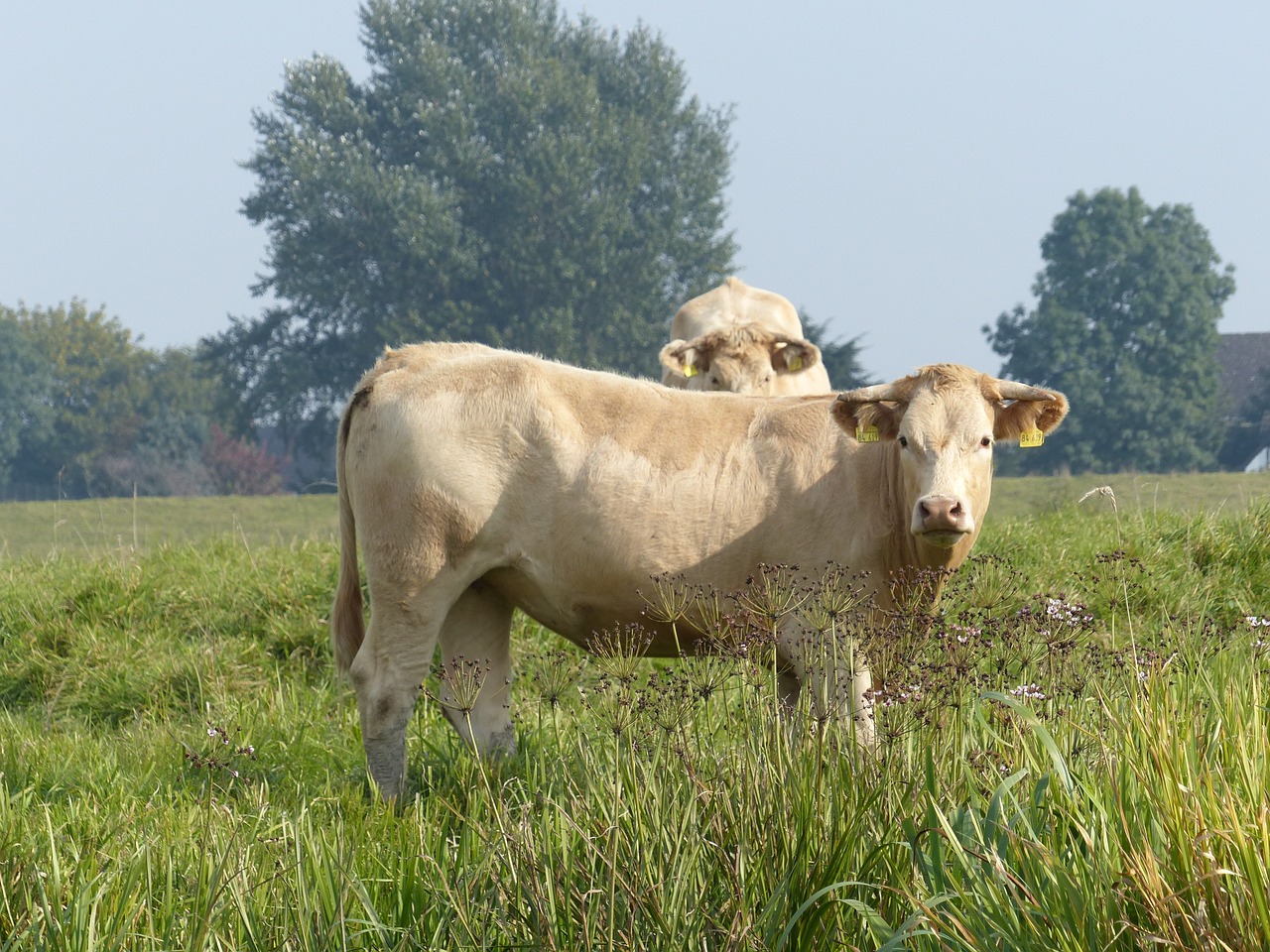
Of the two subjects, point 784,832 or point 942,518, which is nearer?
point 784,832

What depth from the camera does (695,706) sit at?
3.43 meters

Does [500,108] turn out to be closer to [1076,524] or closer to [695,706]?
[1076,524]

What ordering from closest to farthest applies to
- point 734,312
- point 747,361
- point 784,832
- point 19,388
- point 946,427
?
point 784,832 → point 946,427 → point 747,361 → point 734,312 → point 19,388

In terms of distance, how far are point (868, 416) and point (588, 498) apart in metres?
1.17

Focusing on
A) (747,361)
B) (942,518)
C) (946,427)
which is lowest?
(942,518)

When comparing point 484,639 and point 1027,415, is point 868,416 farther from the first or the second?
point 484,639

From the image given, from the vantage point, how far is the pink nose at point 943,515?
476 centimetres

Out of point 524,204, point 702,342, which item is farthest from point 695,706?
point 524,204

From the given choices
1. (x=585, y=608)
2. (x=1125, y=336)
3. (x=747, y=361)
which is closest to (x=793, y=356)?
(x=747, y=361)

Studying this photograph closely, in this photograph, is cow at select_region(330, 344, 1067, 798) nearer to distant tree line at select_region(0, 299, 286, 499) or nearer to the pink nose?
the pink nose

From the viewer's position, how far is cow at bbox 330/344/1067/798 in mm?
5496

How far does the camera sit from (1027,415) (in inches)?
219

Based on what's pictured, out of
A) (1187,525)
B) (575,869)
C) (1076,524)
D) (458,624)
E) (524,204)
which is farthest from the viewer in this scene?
(524,204)

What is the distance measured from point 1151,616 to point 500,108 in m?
37.9
